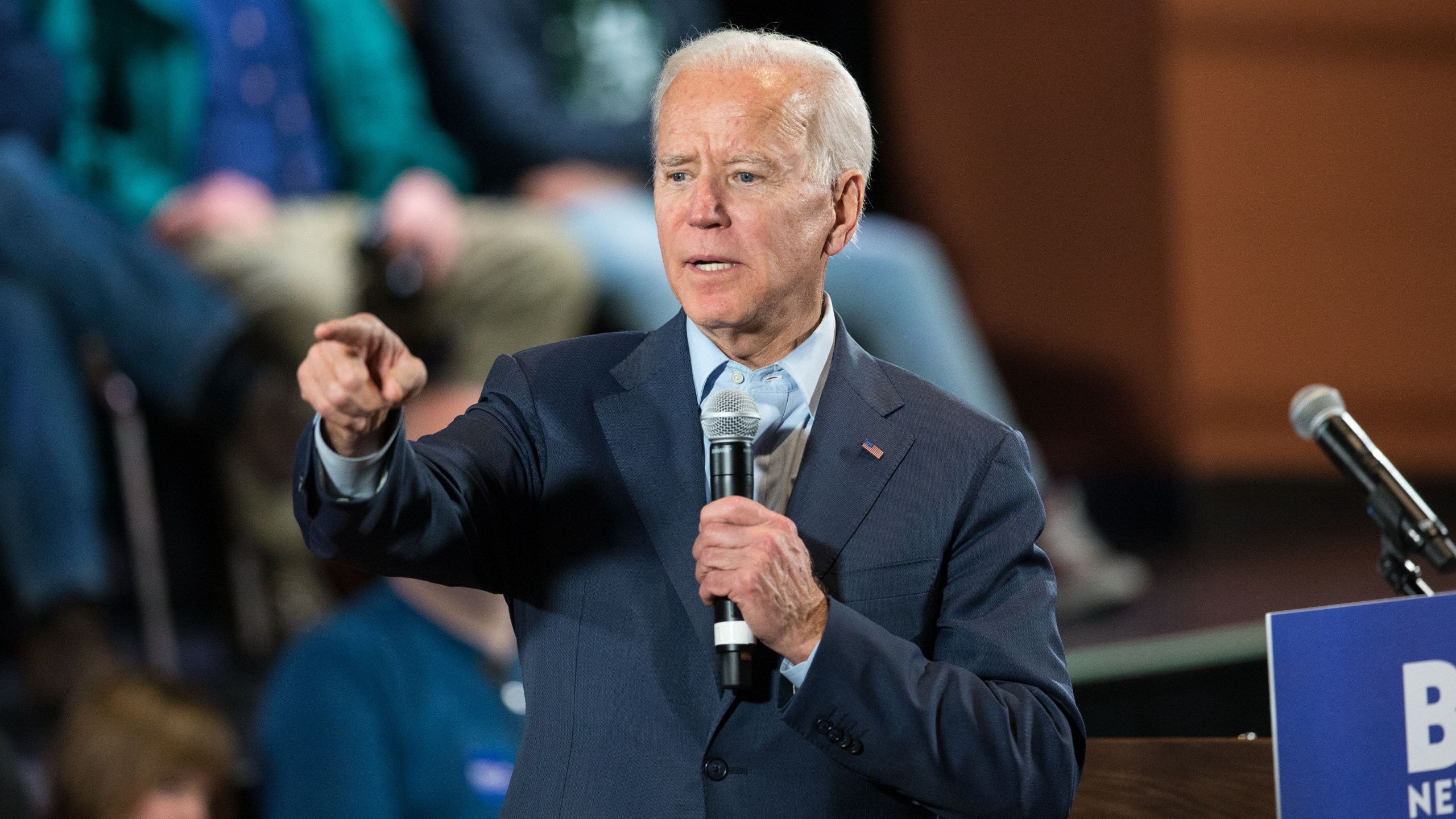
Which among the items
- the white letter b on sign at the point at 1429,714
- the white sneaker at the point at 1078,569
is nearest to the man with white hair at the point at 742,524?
the white letter b on sign at the point at 1429,714

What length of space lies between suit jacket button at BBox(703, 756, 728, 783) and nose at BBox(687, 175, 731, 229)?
42 centimetres

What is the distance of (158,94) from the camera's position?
3.32 metres

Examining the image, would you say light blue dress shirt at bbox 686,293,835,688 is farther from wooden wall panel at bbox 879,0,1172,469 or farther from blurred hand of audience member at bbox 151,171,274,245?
wooden wall panel at bbox 879,0,1172,469

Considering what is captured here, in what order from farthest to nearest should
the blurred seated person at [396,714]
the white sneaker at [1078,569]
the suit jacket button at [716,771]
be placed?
1. the white sneaker at [1078,569]
2. the blurred seated person at [396,714]
3. the suit jacket button at [716,771]

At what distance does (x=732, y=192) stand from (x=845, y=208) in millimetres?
139

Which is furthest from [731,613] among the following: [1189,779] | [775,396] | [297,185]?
[297,185]

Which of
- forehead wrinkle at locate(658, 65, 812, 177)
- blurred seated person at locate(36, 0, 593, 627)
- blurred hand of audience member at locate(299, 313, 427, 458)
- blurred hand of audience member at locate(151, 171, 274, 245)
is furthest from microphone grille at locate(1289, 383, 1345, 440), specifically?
blurred hand of audience member at locate(151, 171, 274, 245)

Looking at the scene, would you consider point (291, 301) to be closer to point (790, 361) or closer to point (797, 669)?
point (790, 361)

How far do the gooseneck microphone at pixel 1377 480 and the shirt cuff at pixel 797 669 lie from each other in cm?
74

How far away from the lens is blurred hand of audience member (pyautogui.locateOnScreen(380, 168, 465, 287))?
10.3 feet

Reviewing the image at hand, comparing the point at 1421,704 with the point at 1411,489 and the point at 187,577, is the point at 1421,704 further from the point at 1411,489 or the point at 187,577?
the point at 187,577

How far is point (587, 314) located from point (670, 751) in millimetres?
2348

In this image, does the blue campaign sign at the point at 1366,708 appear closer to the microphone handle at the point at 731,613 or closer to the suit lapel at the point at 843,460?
the suit lapel at the point at 843,460

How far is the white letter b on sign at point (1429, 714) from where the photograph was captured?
4.52 feet
